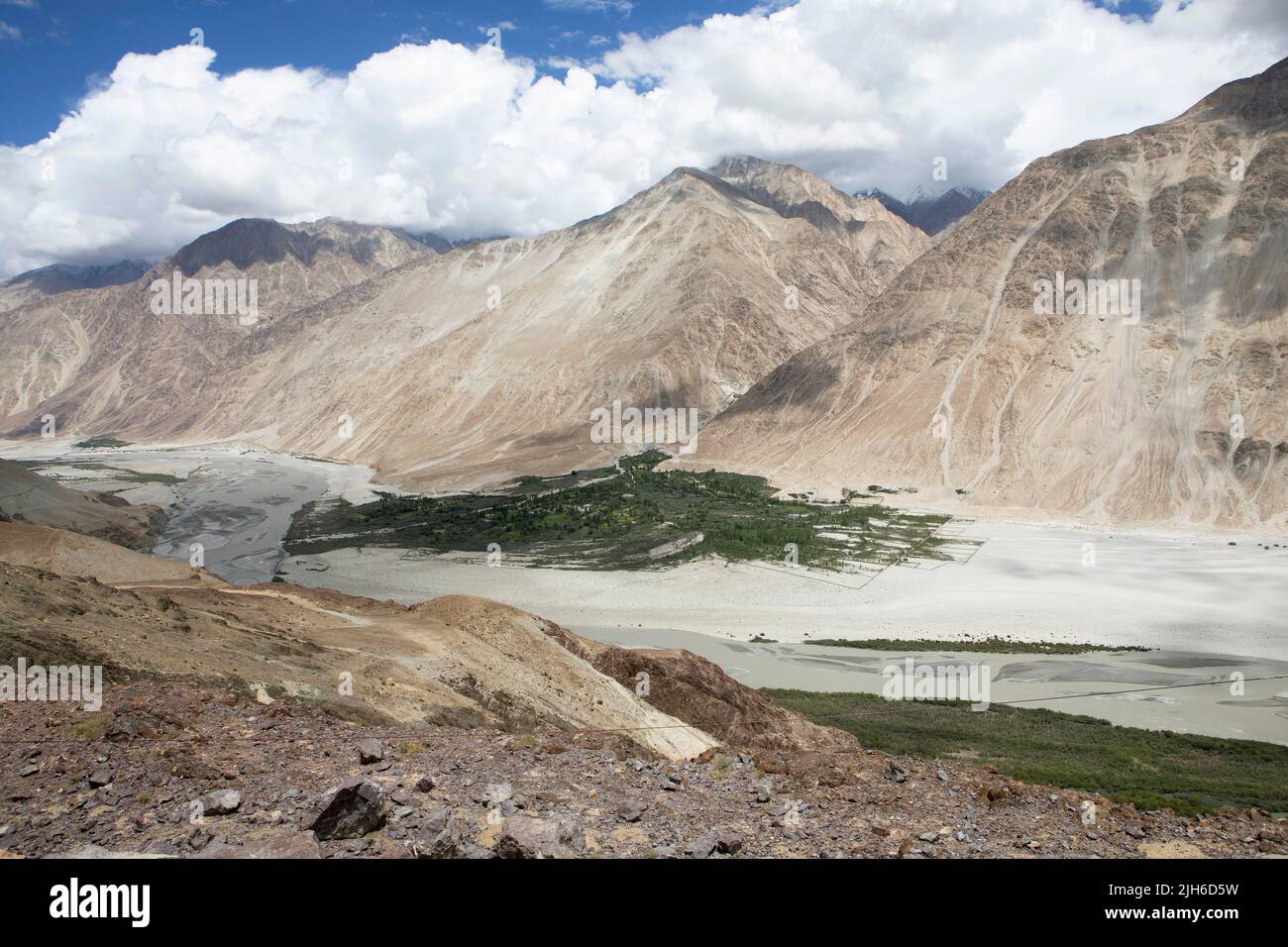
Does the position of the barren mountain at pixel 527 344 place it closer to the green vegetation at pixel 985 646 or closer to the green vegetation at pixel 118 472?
the green vegetation at pixel 118 472

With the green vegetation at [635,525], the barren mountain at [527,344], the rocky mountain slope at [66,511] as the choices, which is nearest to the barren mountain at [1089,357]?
the green vegetation at [635,525]

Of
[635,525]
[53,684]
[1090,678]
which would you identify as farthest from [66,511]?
[1090,678]

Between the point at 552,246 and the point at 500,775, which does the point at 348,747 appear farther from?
the point at 552,246

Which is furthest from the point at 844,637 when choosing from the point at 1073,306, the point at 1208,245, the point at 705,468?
the point at 1208,245

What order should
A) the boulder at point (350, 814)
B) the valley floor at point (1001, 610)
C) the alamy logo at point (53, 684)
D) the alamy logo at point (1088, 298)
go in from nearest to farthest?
the boulder at point (350, 814) → the alamy logo at point (53, 684) → the valley floor at point (1001, 610) → the alamy logo at point (1088, 298)

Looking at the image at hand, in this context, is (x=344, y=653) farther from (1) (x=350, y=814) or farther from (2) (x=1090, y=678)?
(2) (x=1090, y=678)
